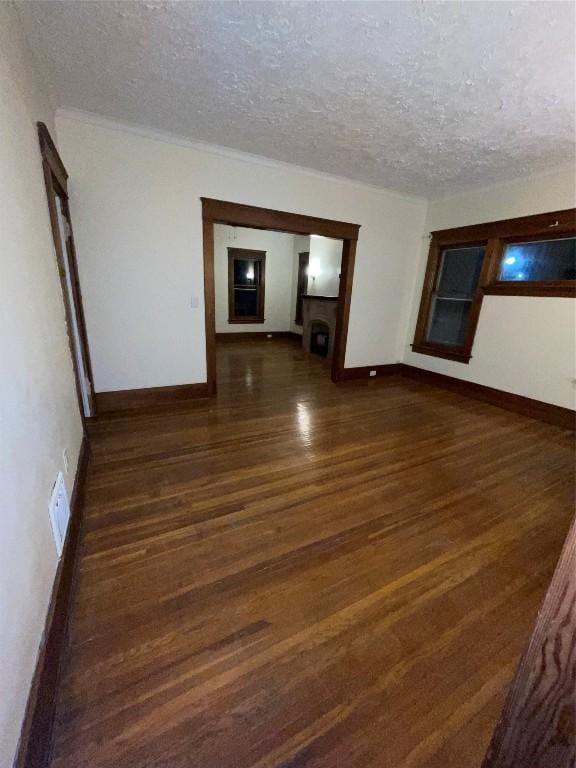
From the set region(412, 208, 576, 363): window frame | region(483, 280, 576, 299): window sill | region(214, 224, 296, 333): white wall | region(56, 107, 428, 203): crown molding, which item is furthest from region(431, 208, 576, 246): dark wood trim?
region(214, 224, 296, 333): white wall

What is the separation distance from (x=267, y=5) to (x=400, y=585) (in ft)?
9.31

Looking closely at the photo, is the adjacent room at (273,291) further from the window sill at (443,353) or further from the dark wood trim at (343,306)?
the window sill at (443,353)

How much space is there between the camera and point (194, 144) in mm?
2949

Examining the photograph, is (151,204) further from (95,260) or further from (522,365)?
(522,365)

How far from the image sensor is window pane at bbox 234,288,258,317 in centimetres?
771

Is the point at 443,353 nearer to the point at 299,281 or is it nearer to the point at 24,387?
the point at 299,281

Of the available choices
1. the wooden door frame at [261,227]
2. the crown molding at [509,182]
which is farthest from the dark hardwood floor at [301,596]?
Result: the crown molding at [509,182]

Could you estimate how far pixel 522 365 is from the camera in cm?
370

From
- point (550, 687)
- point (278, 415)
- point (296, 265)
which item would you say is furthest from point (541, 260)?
point (296, 265)

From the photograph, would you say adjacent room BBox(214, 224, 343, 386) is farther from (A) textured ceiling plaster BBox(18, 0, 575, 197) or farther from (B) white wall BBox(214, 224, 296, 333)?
(A) textured ceiling plaster BBox(18, 0, 575, 197)

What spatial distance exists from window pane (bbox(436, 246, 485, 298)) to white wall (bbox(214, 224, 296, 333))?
13.3 ft

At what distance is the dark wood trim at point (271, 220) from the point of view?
321cm

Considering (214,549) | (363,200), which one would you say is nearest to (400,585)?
(214,549)

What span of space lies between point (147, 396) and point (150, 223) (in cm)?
174
